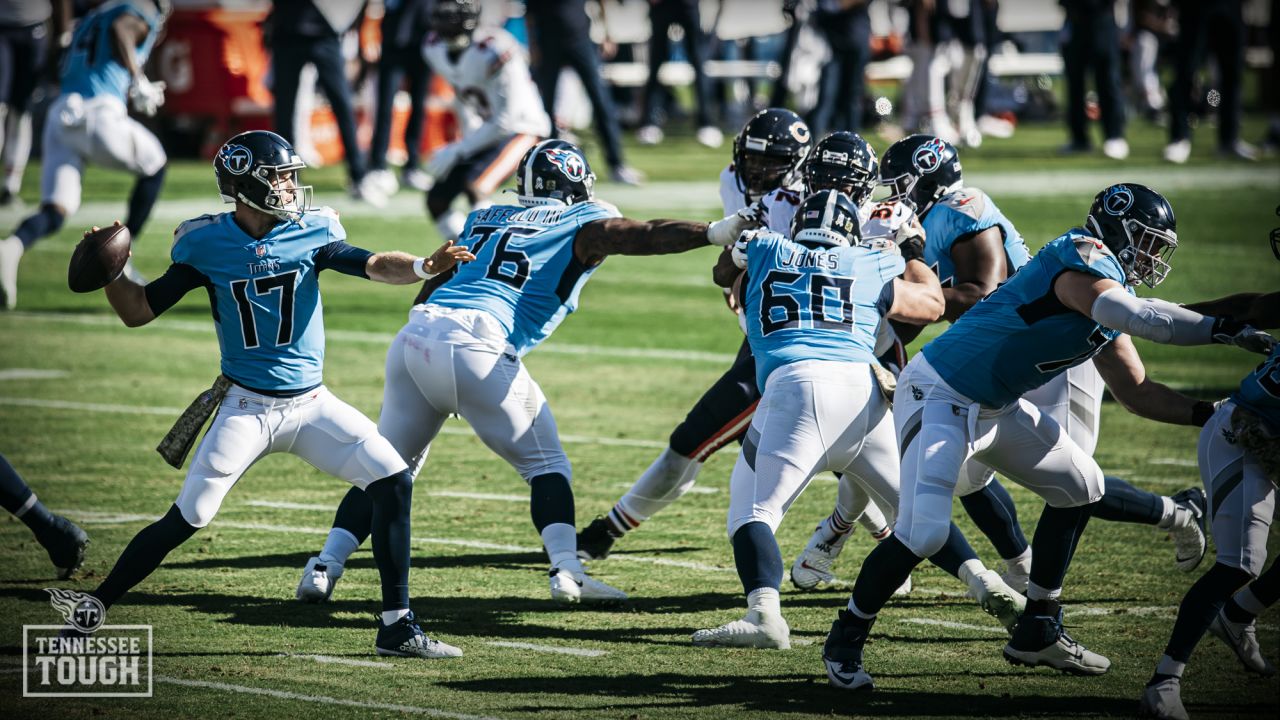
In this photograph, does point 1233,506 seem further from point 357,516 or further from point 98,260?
point 98,260

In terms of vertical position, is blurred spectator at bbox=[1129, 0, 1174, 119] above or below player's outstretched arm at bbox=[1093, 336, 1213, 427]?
below

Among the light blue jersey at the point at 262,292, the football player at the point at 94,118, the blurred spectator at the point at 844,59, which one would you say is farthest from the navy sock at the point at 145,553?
the blurred spectator at the point at 844,59

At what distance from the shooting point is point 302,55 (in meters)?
17.5

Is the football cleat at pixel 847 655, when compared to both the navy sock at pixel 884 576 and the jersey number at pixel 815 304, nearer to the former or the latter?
the navy sock at pixel 884 576

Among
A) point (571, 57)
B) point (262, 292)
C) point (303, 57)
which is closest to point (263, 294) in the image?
point (262, 292)

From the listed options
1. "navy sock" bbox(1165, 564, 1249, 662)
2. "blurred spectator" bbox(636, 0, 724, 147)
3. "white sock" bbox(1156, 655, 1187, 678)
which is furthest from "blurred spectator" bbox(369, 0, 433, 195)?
"white sock" bbox(1156, 655, 1187, 678)

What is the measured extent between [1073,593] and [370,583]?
2.88m

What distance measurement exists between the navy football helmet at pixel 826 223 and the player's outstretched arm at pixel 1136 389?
3.35 ft

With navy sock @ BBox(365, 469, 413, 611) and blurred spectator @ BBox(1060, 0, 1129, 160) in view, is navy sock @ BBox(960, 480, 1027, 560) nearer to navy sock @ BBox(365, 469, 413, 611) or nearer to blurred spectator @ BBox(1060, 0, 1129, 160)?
navy sock @ BBox(365, 469, 413, 611)

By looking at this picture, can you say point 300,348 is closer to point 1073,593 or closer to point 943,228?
point 943,228

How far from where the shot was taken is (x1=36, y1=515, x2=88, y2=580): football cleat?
6.76 m

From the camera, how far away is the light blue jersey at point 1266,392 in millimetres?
5543

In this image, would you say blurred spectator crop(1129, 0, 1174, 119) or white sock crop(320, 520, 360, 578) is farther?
blurred spectator crop(1129, 0, 1174, 119)

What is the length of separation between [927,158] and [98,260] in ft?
11.3
